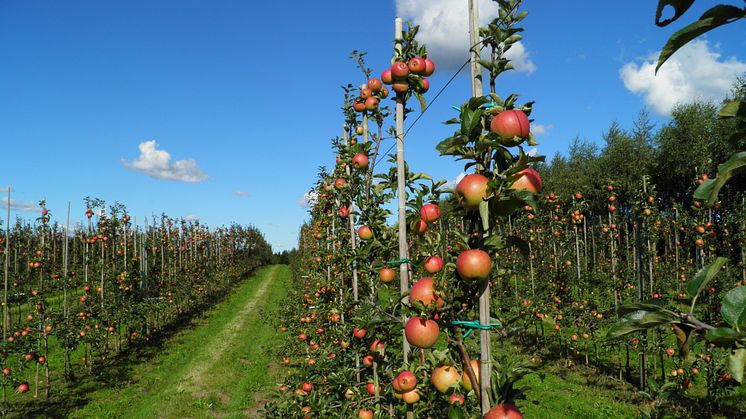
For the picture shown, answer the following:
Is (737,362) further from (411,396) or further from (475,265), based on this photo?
(411,396)

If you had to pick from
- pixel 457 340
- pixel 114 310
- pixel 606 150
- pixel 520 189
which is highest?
pixel 606 150

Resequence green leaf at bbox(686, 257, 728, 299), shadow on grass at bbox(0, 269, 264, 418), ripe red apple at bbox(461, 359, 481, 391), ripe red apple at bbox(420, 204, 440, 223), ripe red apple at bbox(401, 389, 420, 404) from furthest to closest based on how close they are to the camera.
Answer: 1. shadow on grass at bbox(0, 269, 264, 418)
2. ripe red apple at bbox(420, 204, 440, 223)
3. ripe red apple at bbox(401, 389, 420, 404)
4. ripe red apple at bbox(461, 359, 481, 391)
5. green leaf at bbox(686, 257, 728, 299)

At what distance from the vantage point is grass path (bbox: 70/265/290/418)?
8.27m

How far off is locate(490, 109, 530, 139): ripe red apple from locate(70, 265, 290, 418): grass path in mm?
7809

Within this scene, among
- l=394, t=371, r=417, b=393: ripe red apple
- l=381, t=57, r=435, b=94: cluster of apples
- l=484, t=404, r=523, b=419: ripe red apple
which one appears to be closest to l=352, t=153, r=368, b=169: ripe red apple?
l=381, t=57, r=435, b=94: cluster of apples

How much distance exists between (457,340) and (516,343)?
10.8 metres

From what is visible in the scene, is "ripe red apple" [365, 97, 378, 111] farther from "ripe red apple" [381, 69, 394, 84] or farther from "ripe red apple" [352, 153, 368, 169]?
"ripe red apple" [381, 69, 394, 84]

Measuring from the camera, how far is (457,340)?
2.11 m

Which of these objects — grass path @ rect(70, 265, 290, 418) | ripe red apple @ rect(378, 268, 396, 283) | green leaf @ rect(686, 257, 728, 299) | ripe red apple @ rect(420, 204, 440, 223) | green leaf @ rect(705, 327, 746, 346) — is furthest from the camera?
grass path @ rect(70, 265, 290, 418)

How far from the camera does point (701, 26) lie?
902mm

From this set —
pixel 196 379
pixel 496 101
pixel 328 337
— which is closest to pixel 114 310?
pixel 196 379

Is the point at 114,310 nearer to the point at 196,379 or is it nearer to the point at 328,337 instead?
the point at 196,379

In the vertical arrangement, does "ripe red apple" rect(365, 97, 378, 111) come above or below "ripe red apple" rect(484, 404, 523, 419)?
above

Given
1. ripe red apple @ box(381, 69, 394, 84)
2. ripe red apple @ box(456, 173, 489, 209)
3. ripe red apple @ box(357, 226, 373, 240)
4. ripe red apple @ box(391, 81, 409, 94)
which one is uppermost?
ripe red apple @ box(381, 69, 394, 84)
